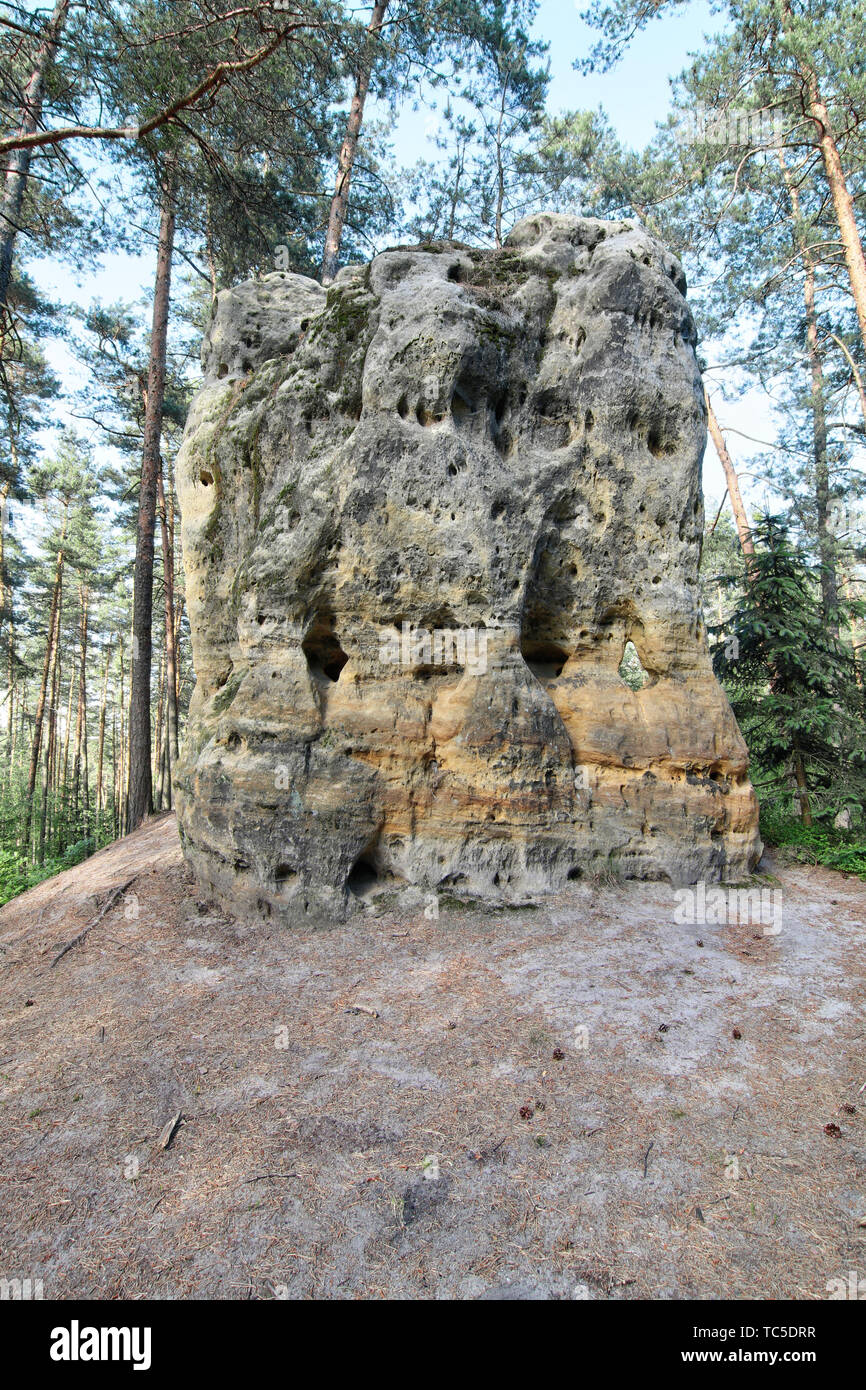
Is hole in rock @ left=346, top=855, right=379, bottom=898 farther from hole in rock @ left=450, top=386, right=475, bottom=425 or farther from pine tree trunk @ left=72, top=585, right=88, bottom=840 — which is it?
pine tree trunk @ left=72, top=585, right=88, bottom=840

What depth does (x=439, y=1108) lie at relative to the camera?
4.33 m

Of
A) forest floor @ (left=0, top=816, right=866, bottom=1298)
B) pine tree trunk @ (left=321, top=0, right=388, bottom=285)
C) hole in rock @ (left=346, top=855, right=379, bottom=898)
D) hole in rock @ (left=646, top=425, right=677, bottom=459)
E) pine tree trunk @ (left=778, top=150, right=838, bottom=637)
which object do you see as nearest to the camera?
forest floor @ (left=0, top=816, right=866, bottom=1298)

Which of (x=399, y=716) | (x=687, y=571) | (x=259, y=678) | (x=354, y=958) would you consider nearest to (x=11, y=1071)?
(x=354, y=958)

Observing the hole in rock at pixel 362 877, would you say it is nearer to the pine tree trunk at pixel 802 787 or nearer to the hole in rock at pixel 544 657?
the hole in rock at pixel 544 657

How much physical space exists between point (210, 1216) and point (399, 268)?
9.48 m

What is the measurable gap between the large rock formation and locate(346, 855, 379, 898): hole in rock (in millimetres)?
49

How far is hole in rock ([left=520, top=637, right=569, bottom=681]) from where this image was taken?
329 inches

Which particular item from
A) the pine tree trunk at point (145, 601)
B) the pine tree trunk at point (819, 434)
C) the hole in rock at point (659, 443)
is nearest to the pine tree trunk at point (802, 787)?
the pine tree trunk at point (819, 434)

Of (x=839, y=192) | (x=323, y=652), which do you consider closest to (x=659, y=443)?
(x=323, y=652)

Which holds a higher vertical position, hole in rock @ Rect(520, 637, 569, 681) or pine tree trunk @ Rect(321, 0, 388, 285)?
pine tree trunk @ Rect(321, 0, 388, 285)

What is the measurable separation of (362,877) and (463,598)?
3480mm

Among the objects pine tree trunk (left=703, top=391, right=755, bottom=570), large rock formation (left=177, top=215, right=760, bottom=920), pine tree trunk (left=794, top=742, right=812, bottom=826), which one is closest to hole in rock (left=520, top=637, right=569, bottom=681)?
large rock formation (left=177, top=215, right=760, bottom=920)

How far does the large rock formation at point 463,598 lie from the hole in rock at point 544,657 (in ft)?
0.18

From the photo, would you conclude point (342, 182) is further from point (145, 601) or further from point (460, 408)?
point (145, 601)
